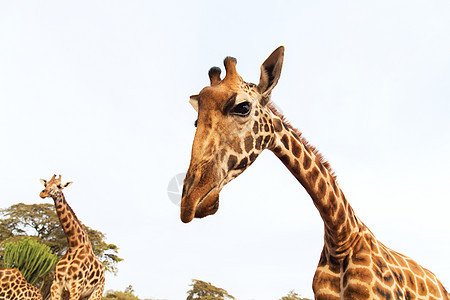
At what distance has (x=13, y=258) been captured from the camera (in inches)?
485

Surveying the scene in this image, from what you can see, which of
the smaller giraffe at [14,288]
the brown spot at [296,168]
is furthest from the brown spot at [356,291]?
the smaller giraffe at [14,288]

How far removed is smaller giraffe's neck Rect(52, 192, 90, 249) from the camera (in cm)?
957

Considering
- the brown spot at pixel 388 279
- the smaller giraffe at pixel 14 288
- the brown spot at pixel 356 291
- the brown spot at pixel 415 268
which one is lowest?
the smaller giraffe at pixel 14 288

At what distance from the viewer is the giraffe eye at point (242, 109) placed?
278 cm

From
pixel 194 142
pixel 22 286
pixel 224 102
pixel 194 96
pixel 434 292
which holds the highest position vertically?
pixel 194 96

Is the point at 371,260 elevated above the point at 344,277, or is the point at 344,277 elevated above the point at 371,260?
the point at 371,260

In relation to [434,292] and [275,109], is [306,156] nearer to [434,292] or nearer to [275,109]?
[275,109]

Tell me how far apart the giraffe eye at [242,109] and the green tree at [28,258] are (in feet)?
42.5

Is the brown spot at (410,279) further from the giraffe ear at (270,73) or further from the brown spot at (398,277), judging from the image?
the giraffe ear at (270,73)

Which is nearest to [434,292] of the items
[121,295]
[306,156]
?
[306,156]

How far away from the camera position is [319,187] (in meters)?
3.35

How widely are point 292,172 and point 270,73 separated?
3.32ft

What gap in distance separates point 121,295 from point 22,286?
55.2ft

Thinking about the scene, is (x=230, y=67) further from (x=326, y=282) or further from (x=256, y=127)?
(x=326, y=282)
